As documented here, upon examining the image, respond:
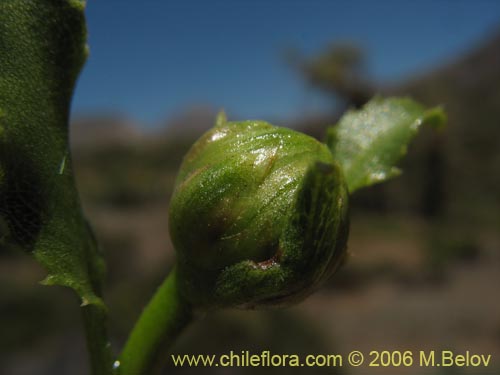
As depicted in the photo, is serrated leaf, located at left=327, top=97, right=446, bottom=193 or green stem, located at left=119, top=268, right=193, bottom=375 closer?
green stem, located at left=119, top=268, right=193, bottom=375

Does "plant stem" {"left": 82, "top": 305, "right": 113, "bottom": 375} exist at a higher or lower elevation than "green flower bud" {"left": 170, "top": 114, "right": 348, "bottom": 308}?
lower

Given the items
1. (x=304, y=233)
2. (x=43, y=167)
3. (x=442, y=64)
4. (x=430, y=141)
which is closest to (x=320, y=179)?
(x=304, y=233)

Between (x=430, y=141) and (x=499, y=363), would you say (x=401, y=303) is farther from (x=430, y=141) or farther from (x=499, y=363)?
(x=430, y=141)

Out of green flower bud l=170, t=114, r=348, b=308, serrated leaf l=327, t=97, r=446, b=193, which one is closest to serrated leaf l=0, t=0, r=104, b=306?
green flower bud l=170, t=114, r=348, b=308

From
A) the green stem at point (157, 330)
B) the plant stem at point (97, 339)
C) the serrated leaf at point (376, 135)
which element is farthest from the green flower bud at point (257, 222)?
the serrated leaf at point (376, 135)

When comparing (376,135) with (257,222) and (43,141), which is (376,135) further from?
(43,141)

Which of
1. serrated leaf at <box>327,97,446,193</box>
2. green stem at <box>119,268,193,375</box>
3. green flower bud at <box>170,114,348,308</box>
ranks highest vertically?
serrated leaf at <box>327,97,446,193</box>

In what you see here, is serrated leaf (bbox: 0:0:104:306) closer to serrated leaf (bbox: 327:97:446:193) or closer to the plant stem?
the plant stem
